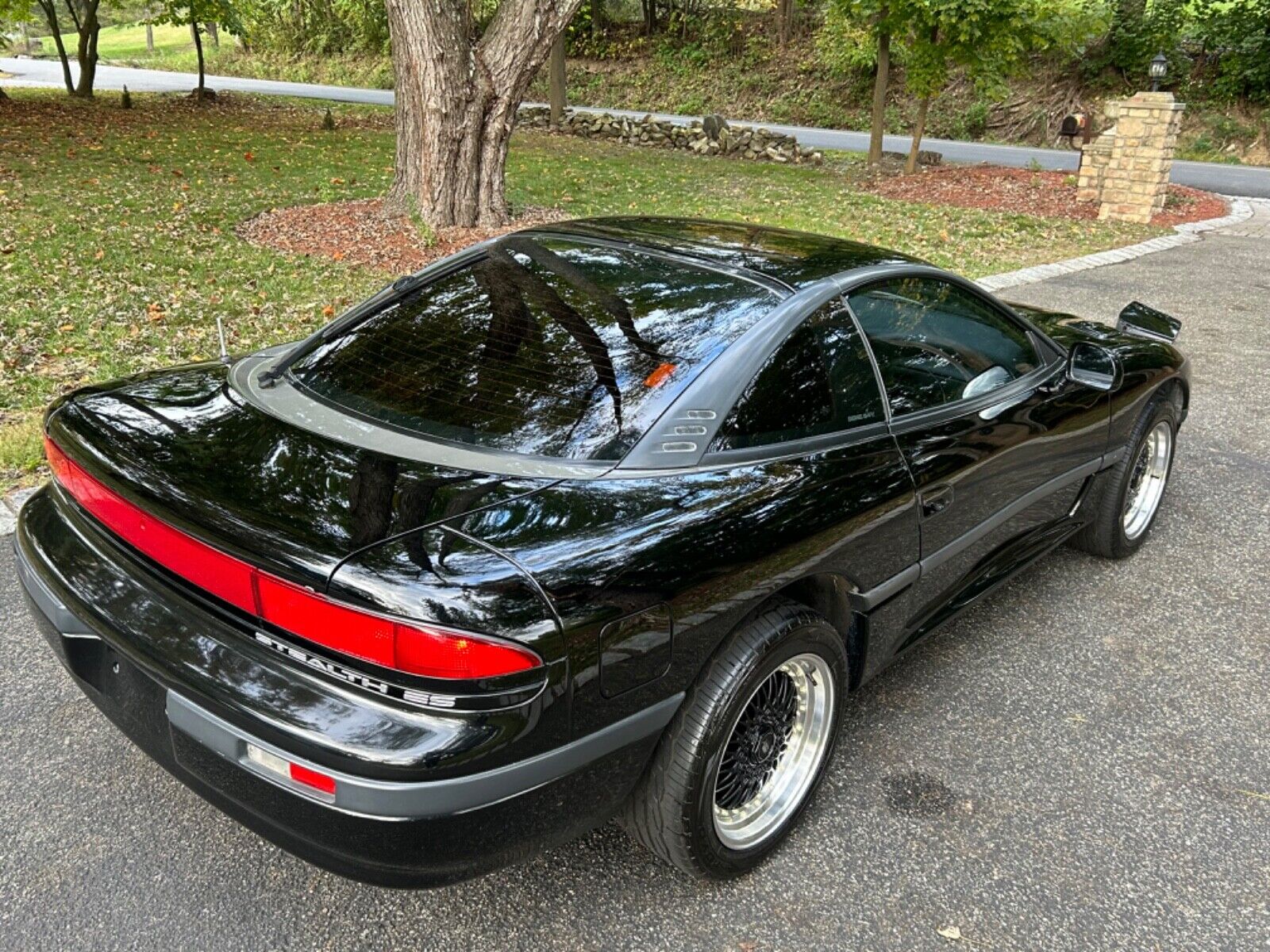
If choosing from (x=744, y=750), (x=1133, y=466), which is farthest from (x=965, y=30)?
(x=744, y=750)

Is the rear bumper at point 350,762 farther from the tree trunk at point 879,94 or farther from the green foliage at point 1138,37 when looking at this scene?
the green foliage at point 1138,37

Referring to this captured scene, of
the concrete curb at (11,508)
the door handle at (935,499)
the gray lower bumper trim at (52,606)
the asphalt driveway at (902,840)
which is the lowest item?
the asphalt driveway at (902,840)

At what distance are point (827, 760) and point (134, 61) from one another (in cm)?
4670

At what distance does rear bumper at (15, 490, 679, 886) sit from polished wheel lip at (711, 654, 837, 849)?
1.44ft

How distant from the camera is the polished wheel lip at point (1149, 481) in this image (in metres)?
4.23

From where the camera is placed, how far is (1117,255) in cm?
1089

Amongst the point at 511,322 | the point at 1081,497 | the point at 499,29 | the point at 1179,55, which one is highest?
the point at 1179,55

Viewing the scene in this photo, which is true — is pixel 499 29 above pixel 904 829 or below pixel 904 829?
above

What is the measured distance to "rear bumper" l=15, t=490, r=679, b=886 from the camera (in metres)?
1.81

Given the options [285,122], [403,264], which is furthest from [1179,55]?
[403,264]

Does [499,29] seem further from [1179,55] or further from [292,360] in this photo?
[1179,55]

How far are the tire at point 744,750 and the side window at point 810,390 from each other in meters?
0.45

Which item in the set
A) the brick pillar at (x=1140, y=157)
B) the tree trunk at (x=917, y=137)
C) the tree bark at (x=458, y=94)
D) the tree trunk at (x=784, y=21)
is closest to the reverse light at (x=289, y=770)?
the tree bark at (x=458, y=94)

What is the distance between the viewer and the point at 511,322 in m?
2.74
